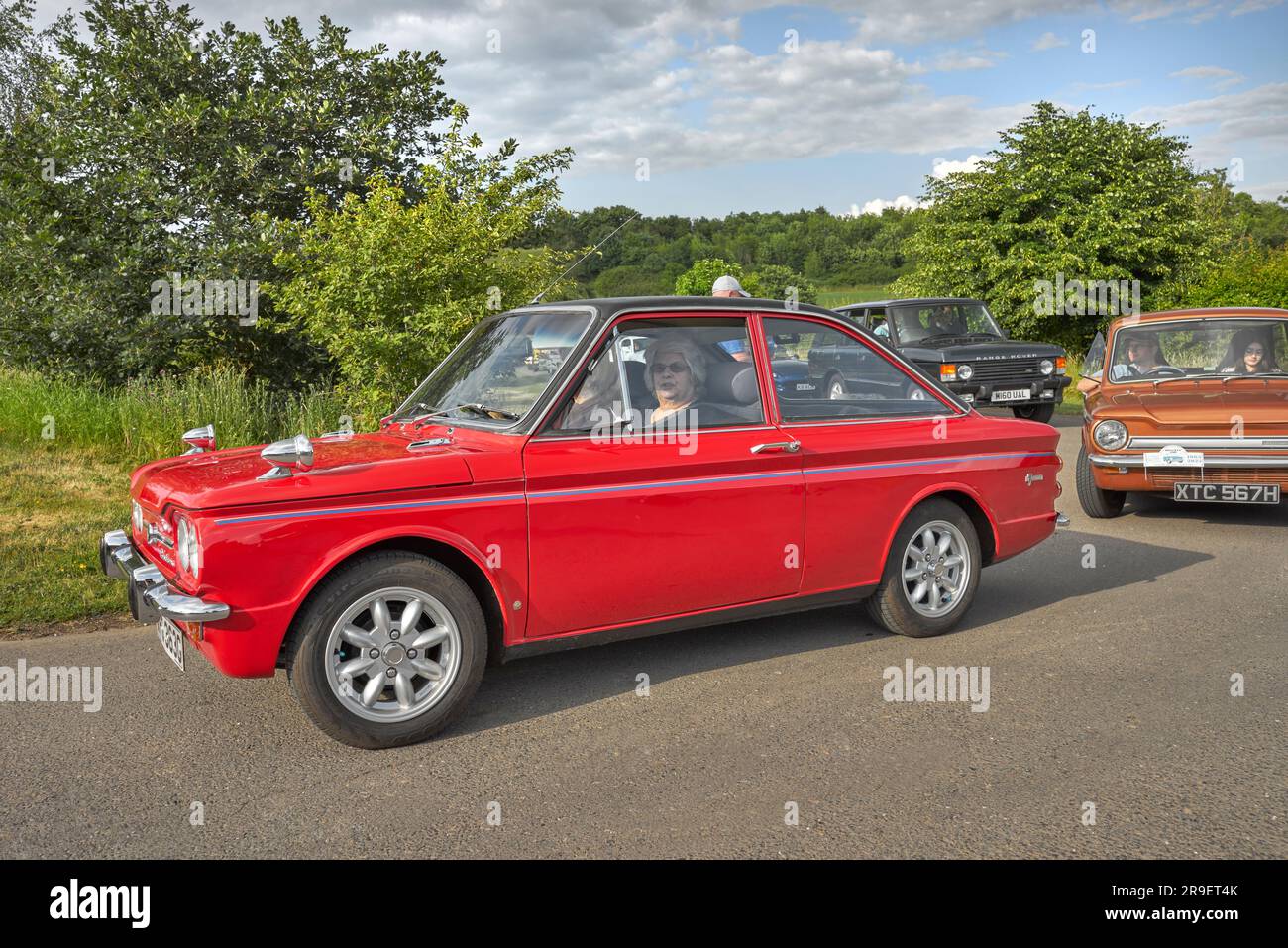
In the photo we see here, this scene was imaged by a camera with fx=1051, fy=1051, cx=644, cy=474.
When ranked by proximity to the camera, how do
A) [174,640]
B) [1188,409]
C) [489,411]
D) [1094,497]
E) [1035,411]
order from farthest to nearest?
[1035,411], [1094,497], [1188,409], [489,411], [174,640]

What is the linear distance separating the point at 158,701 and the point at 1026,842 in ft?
12.5

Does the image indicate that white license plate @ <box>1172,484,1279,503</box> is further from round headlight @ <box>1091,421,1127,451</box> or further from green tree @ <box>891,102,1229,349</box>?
green tree @ <box>891,102,1229,349</box>

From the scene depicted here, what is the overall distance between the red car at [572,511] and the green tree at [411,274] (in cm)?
440

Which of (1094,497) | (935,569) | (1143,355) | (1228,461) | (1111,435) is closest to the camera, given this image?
(935,569)

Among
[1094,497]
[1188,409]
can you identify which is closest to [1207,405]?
[1188,409]

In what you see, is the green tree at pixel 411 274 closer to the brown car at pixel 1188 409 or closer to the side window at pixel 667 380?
the side window at pixel 667 380

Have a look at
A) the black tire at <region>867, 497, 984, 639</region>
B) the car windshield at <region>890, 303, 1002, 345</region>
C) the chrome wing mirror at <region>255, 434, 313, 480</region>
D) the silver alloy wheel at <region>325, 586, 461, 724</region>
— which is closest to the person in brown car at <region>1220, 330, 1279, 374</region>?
the black tire at <region>867, 497, 984, 639</region>

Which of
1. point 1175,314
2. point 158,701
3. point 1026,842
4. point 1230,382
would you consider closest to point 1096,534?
point 1230,382

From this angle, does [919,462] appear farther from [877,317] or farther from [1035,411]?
[1035,411]

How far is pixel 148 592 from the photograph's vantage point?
164 inches

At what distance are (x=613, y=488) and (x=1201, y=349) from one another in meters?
7.26

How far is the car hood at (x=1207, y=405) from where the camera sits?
8281 millimetres

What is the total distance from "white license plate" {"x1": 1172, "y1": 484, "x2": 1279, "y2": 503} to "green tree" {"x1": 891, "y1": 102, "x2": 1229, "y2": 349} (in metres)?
21.9

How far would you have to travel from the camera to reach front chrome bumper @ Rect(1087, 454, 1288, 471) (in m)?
8.17
